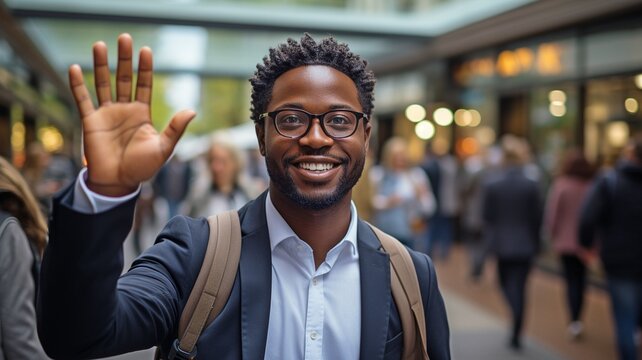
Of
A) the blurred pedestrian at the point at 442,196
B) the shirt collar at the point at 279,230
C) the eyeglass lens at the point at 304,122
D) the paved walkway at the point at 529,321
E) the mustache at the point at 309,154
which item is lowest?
the paved walkway at the point at 529,321

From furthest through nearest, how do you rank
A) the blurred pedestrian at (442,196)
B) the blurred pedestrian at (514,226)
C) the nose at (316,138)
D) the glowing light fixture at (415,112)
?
1. the glowing light fixture at (415,112)
2. the blurred pedestrian at (442,196)
3. the blurred pedestrian at (514,226)
4. the nose at (316,138)

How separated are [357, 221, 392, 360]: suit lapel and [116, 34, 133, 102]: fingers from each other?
901mm

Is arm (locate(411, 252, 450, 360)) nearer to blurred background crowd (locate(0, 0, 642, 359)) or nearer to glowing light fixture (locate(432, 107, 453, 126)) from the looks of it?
blurred background crowd (locate(0, 0, 642, 359))

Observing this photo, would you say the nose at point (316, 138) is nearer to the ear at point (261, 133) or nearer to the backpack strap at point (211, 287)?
the ear at point (261, 133)

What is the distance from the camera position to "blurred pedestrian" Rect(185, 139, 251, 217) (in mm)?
5910

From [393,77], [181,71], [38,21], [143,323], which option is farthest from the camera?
[181,71]

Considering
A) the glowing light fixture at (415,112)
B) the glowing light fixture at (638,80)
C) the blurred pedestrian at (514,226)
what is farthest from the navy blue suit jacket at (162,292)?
the glowing light fixture at (415,112)

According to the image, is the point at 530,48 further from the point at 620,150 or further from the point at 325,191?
the point at 325,191

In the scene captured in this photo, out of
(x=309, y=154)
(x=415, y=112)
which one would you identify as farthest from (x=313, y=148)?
(x=415, y=112)

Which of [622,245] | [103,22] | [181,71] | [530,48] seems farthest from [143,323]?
[181,71]

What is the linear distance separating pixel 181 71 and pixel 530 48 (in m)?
12.8

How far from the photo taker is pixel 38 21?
13.4m

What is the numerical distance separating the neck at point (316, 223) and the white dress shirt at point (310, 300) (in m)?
0.02

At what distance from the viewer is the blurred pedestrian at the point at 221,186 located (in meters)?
5.91
